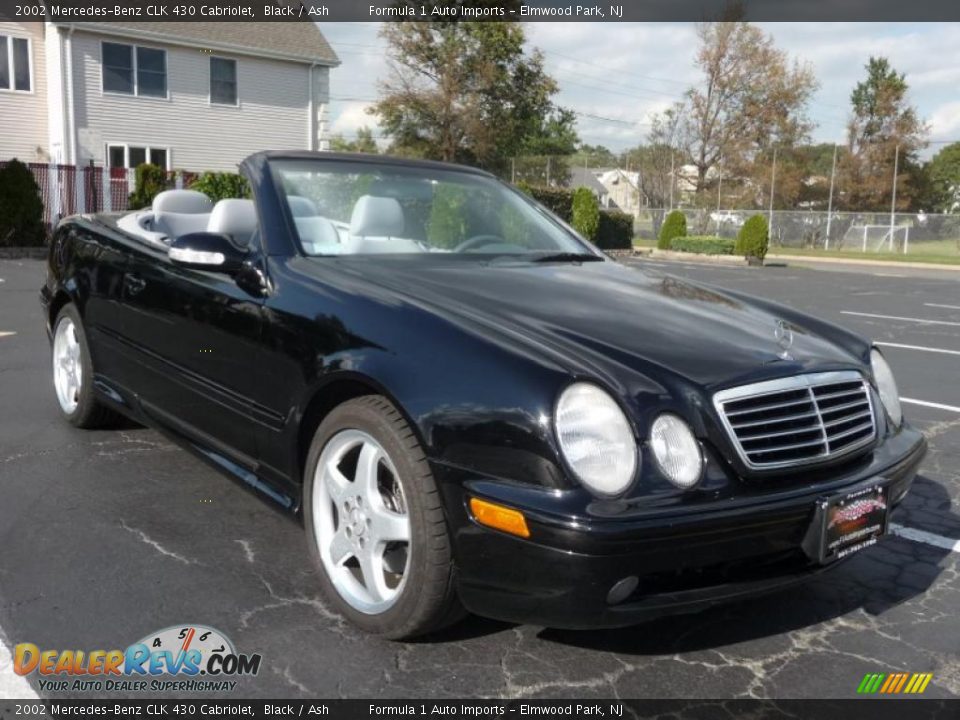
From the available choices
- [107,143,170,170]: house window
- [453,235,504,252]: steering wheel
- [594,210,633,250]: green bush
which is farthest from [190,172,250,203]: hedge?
[453,235,504,252]: steering wheel

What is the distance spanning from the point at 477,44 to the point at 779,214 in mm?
17391

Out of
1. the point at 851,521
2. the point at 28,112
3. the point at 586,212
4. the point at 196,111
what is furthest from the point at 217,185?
the point at 851,521

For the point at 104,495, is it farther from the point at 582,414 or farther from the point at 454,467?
the point at 582,414

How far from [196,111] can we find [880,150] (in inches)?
1570

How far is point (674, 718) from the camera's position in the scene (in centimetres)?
233

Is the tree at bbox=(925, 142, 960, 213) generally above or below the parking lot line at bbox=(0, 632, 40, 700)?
above

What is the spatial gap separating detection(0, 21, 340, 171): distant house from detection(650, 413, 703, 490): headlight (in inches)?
963

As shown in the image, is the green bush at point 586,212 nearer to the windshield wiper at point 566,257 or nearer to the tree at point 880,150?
the windshield wiper at point 566,257

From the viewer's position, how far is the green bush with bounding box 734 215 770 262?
Result: 26234 mm

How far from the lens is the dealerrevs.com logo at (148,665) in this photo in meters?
2.42

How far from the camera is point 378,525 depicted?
104 inches

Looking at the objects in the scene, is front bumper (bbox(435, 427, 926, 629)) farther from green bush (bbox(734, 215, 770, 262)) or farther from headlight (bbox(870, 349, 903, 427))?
green bush (bbox(734, 215, 770, 262))

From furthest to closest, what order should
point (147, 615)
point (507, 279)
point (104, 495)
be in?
point (104, 495)
point (507, 279)
point (147, 615)

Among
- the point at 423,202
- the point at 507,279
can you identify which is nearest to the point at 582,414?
the point at 507,279
